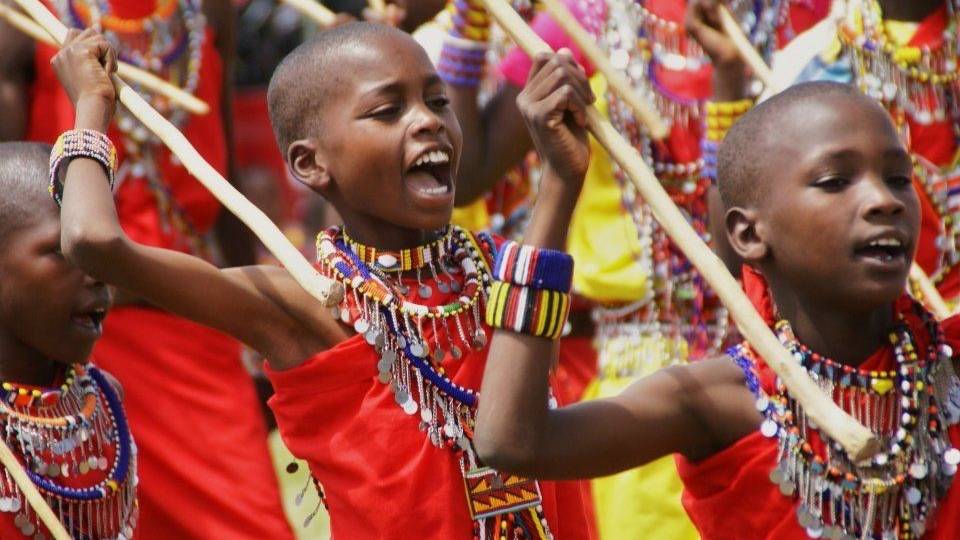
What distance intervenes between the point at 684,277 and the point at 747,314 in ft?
8.36

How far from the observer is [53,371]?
5.17 m

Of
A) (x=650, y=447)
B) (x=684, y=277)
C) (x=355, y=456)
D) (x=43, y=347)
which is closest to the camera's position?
(x=650, y=447)

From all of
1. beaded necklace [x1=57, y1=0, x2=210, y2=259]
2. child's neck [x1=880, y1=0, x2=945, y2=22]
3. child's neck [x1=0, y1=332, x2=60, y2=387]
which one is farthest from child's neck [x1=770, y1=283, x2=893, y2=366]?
beaded necklace [x1=57, y1=0, x2=210, y2=259]

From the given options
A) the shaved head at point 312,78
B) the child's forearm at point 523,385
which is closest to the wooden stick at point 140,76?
the shaved head at point 312,78

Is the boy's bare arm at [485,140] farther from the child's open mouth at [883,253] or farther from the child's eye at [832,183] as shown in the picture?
the child's open mouth at [883,253]

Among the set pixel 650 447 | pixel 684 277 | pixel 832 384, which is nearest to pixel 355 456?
pixel 650 447

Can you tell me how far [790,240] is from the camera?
408 cm

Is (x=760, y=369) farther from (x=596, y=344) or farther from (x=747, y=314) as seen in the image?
(x=596, y=344)

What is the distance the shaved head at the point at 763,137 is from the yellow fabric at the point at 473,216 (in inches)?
91.1

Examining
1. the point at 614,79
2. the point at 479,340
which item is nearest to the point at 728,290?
the point at 614,79

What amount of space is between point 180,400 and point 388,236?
185cm

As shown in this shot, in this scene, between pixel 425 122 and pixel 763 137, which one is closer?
pixel 763 137

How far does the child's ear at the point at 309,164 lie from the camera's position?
476 centimetres

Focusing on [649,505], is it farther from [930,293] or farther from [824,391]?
[824,391]
